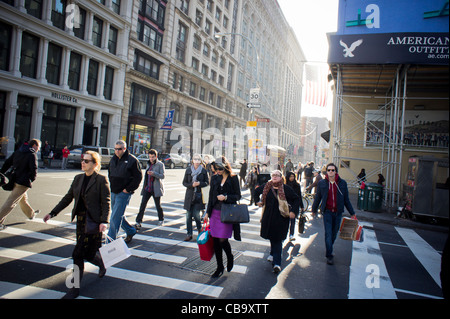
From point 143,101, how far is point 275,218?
31.6 metres

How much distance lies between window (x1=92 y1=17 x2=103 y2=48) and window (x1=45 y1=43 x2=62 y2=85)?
3886mm

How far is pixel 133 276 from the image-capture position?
4332 millimetres

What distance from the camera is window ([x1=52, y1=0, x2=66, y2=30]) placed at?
2320 cm

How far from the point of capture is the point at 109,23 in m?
27.8

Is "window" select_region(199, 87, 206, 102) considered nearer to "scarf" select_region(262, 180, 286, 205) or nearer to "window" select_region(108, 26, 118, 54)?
"window" select_region(108, 26, 118, 54)

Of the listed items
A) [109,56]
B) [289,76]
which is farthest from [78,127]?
[289,76]

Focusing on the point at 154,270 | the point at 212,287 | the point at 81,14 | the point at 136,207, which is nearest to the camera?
the point at 212,287

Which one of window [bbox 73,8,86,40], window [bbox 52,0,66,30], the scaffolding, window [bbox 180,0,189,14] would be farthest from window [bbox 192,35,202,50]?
the scaffolding

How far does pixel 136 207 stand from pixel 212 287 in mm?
6119

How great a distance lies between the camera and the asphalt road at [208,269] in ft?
12.8

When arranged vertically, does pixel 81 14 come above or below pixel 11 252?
above
